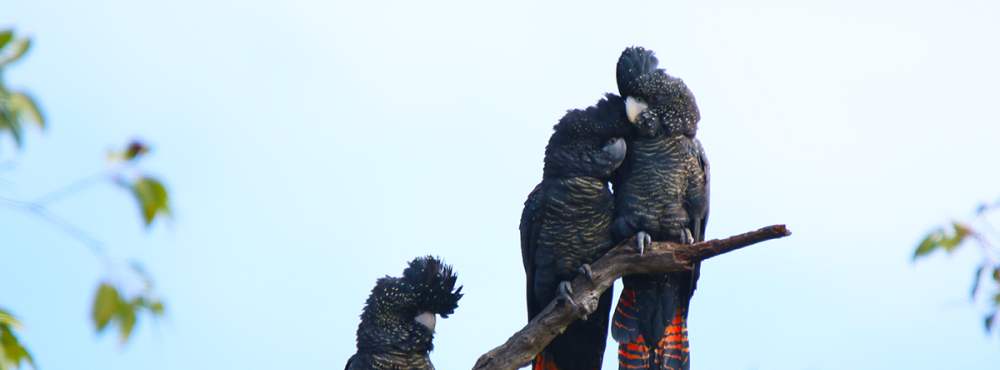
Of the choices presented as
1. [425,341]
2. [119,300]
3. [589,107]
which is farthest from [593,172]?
[119,300]

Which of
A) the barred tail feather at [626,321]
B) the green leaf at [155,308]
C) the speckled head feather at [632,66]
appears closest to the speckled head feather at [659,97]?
the speckled head feather at [632,66]

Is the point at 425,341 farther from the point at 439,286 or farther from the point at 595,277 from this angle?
the point at 595,277

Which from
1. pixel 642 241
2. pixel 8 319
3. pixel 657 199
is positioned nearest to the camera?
pixel 8 319

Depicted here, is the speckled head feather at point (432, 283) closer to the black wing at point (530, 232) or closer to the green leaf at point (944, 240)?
the black wing at point (530, 232)

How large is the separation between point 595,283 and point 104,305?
3890mm

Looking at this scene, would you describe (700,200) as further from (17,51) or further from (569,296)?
(17,51)

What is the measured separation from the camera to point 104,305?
2.15 meters

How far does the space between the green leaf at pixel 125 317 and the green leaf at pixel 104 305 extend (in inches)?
0.4

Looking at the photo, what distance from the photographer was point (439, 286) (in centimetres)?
602

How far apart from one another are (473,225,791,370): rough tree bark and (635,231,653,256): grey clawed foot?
24 millimetres

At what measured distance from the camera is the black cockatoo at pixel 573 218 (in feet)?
19.6

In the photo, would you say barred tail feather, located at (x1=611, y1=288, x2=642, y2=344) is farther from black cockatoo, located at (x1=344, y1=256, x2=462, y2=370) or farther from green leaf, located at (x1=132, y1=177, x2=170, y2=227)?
green leaf, located at (x1=132, y1=177, x2=170, y2=227)

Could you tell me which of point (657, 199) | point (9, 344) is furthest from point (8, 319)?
point (657, 199)

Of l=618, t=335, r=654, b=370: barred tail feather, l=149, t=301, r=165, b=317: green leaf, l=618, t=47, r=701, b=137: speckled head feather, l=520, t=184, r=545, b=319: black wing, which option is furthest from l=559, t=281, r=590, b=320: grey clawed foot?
l=149, t=301, r=165, b=317: green leaf
